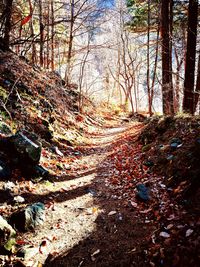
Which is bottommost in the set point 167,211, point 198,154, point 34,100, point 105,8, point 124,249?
point 124,249

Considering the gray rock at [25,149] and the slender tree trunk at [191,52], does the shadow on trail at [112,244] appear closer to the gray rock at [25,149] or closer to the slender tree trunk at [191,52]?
the gray rock at [25,149]

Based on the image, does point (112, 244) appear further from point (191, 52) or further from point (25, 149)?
point (191, 52)

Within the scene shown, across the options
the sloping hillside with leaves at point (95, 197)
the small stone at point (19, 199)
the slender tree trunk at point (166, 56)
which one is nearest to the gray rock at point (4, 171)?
the sloping hillside with leaves at point (95, 197)

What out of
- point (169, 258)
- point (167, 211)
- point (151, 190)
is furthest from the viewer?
point (151, 190)

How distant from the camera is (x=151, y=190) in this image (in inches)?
181

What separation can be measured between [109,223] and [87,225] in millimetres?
370

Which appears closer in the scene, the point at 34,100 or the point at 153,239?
the point at 153,239

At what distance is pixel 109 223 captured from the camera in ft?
12.8

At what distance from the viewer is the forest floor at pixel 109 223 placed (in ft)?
9.98

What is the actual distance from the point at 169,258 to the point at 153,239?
0.41 meters

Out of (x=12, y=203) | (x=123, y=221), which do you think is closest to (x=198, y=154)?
(x=123, y=221)

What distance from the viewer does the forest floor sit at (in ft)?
9.98

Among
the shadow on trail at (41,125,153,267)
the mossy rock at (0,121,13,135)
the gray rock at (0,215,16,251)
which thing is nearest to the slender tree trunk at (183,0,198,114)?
the shadow on trail at (41,125,153,267)

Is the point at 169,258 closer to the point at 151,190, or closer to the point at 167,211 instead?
the point at 167,211
